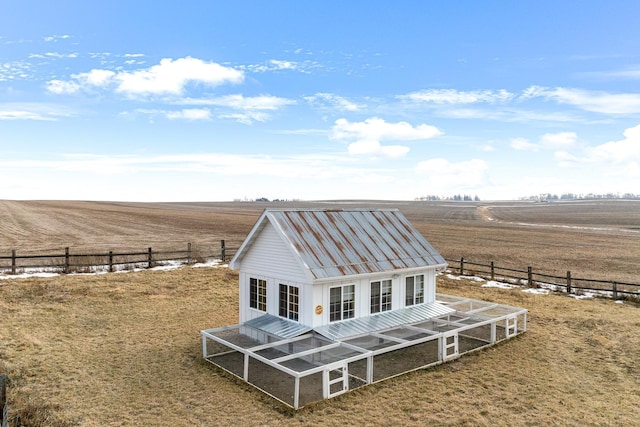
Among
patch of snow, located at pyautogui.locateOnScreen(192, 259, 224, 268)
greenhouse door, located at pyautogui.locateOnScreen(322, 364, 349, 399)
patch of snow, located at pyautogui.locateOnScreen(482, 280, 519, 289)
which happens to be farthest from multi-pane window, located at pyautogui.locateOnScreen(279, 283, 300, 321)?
patch of snow, located at pyautogui.locateOnScreen(192, 259, 224, 268)

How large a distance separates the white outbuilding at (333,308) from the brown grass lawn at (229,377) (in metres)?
1.01

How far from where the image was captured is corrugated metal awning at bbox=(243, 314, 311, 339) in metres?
14.7

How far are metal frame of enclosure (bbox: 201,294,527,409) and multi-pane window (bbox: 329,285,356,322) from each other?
87 cm

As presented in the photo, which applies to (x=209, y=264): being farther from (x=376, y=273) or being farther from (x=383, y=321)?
(x=383, y=321)

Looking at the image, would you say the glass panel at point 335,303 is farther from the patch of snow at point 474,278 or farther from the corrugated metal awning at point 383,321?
the patch of snow at point 474,278

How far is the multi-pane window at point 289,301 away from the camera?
51.1 ft

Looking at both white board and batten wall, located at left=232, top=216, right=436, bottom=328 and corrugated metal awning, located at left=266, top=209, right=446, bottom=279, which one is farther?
corrugated metal awning, located at left=266, top=209, right=446, bottom=279

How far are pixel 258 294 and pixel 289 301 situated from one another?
1.81 metres

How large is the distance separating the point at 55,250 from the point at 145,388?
3060 centimetres

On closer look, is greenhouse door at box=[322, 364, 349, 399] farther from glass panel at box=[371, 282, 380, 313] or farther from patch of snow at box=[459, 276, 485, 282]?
patch of snow at box=[459, 276, 485, 282]

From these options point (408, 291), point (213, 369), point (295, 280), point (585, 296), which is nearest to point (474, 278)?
point (585, 296)

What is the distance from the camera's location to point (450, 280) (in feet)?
99.1

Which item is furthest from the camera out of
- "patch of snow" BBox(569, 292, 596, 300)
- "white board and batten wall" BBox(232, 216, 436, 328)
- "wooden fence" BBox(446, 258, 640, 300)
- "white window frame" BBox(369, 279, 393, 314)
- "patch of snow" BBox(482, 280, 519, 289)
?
"patch of snow" BBox(482, 280, 519, 289)

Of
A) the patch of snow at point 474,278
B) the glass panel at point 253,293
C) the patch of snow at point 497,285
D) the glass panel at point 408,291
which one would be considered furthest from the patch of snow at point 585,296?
the glass panel at point 253,293
